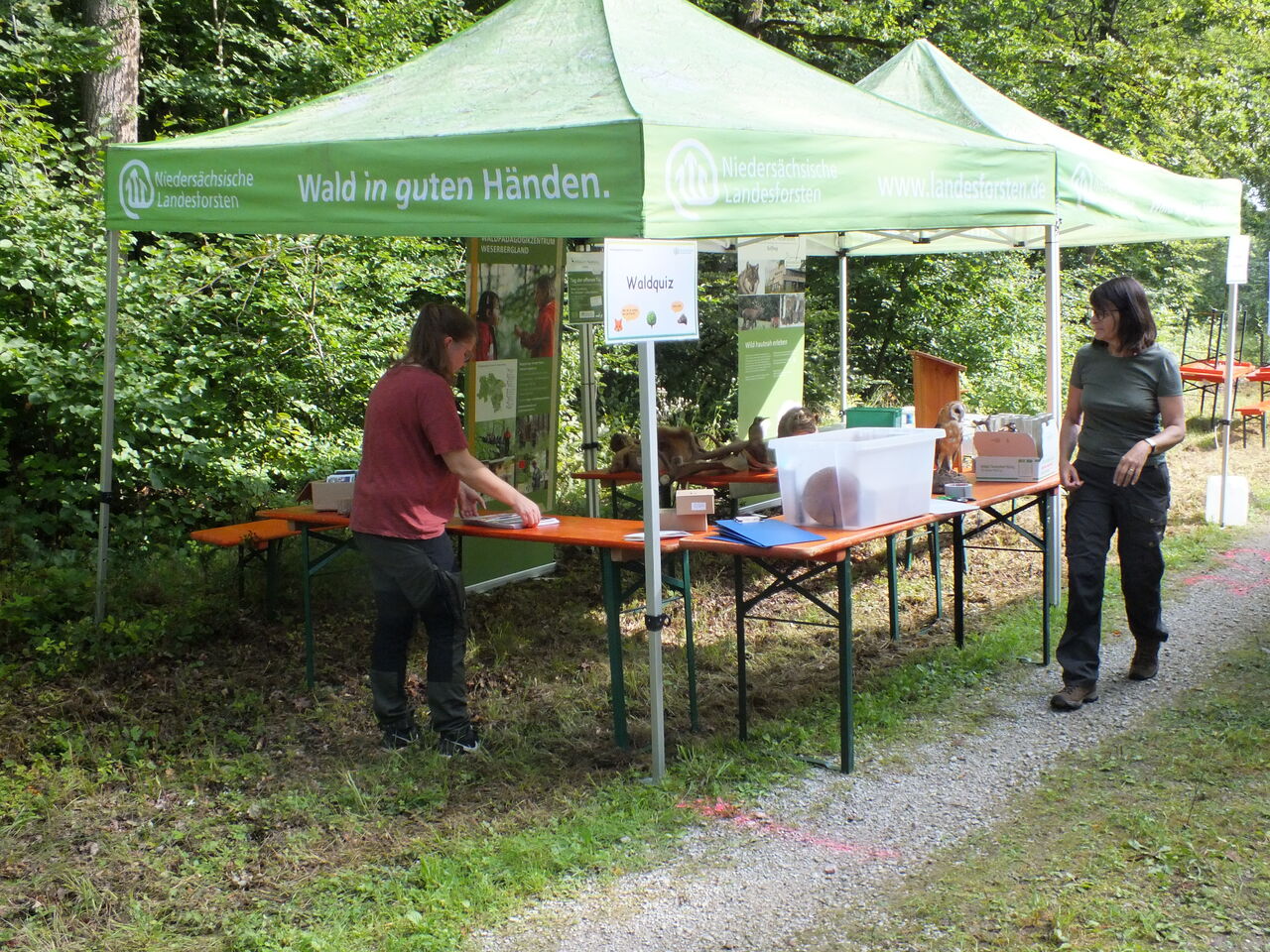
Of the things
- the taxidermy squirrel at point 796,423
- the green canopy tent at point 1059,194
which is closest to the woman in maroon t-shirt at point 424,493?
the taxidermy squirrel at point 796,423

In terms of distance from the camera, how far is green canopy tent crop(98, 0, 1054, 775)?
3631 mm

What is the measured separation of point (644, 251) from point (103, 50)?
255 inches

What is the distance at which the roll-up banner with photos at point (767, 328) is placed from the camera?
8250 millimetres

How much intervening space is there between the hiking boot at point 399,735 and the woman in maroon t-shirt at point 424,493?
179mm

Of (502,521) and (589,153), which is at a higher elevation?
(589,153)

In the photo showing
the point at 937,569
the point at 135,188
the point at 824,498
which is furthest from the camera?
the point at 937,569

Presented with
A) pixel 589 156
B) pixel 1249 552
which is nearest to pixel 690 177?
pixel 589 156

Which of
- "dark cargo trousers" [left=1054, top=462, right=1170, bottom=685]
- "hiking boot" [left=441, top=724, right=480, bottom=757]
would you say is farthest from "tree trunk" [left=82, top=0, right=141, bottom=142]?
"dark cargo trousers" [left=1054, top=462, right=1170, bottom=685]

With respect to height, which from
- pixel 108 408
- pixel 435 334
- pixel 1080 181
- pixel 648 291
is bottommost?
pixel 108 408

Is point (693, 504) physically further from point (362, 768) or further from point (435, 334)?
point (362, 768)

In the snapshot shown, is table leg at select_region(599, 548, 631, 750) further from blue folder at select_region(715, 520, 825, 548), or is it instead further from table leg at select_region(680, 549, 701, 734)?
blue folder at select_region(715, 520, 825, 548)

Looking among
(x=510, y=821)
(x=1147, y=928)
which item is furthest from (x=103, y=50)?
(x=1147, y=928)

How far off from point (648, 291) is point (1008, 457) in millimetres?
2586

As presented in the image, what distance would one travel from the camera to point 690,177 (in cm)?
362
